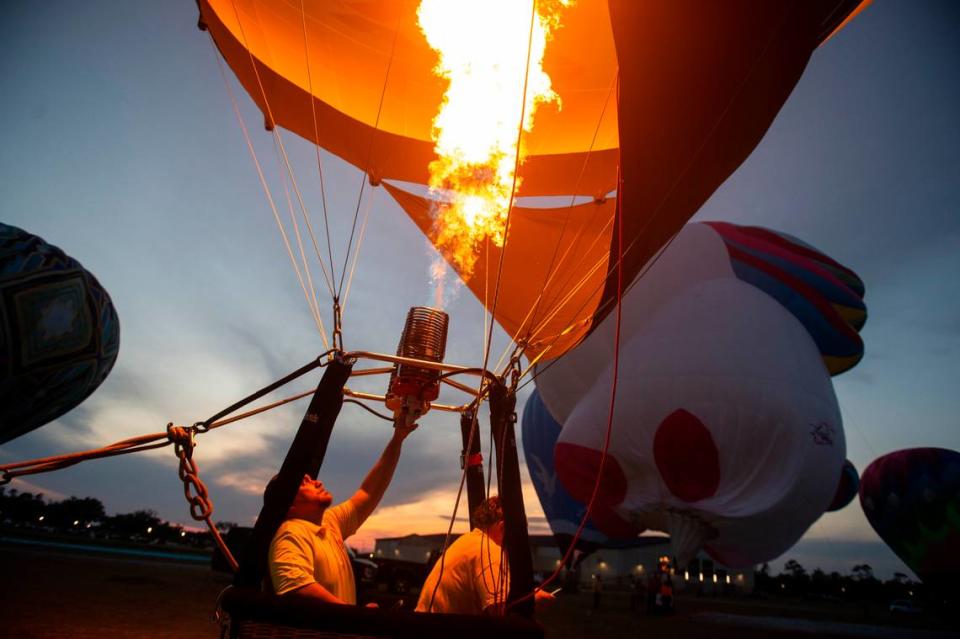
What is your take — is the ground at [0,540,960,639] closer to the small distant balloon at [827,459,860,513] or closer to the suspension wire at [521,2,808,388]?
the suspension wire at [521,2,808,388]

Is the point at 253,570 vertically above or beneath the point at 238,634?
above

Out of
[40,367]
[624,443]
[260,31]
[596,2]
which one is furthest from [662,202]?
[624,443]

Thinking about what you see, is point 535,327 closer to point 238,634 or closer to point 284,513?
point 284,513

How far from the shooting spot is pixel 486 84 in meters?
3.64

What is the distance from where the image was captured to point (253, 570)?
148cm

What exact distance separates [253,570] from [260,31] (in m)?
3.72

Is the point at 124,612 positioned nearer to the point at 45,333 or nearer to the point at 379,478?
the point at 45,333

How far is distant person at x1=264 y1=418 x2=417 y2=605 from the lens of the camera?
152cm

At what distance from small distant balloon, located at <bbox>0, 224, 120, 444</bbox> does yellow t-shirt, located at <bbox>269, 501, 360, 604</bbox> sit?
5.19m

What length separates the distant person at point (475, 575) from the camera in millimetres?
1773

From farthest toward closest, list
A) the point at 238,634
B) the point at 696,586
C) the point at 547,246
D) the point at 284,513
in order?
the point at 696,586, the point at 547,246, the point at 284,513, the point at 238,634

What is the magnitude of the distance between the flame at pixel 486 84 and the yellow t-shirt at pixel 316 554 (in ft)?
5.70

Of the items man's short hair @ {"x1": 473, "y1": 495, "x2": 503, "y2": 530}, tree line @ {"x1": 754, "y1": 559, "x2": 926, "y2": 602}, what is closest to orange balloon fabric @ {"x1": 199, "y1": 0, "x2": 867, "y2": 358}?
man's short hair @ {"x1": 473, "y1": 495, "x2": 503, "y2": 530}

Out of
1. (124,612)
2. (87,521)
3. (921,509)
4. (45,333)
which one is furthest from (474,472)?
(87,521)
